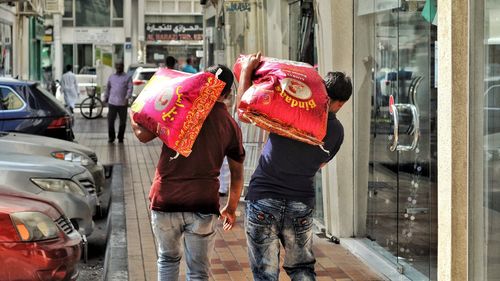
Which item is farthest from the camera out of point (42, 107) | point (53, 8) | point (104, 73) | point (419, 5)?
point (104, 73)

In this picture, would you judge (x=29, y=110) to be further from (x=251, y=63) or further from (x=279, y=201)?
(x=279, y=201)

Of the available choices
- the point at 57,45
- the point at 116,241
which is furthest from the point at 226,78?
the point at 57,45

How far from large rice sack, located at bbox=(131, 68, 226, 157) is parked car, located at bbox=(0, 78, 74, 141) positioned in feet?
23.9

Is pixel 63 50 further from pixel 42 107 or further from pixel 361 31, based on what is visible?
pixel 361 31

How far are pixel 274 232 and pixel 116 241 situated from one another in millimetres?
3691

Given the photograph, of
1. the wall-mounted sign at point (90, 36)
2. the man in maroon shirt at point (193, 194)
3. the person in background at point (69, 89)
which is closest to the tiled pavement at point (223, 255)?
the man in maroon shirt at point (193, 194)

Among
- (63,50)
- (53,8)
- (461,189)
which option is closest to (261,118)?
(461,189)

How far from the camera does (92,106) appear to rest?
26.8 meters

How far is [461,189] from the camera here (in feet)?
16.1

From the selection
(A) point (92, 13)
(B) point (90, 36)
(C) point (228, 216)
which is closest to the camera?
(C) point (228, 216)

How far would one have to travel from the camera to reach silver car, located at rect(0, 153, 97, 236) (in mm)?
7918

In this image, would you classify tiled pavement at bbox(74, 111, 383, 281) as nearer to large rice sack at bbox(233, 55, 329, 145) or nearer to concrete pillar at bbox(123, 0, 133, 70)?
large rice sack at bbox(233, 55, 329, 145)

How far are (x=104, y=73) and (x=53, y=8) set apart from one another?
5.23m

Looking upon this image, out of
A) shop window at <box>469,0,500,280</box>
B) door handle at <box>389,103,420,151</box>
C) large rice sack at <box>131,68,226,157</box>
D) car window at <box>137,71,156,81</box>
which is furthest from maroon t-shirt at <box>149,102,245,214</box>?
car window at <box>137,71,156,81</box>
